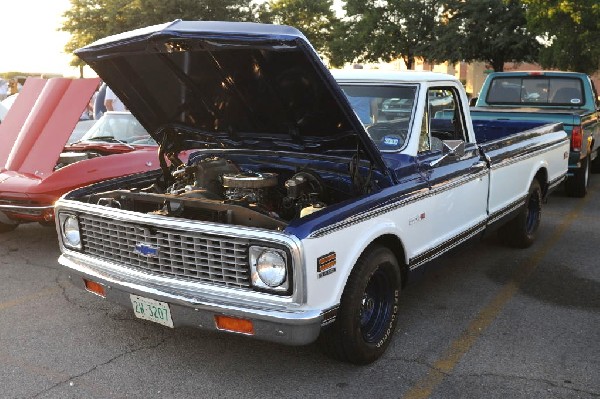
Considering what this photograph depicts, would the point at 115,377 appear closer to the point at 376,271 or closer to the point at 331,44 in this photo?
the point at 376,271

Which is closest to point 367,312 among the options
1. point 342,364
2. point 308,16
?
point 342,364

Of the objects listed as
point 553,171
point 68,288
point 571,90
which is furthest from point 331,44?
point 68,288

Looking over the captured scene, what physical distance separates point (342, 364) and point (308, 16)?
3163 centimetres

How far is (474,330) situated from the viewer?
4.10 metres

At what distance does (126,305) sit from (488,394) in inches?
84.0

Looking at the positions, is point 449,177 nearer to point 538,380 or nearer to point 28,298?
point 538,380

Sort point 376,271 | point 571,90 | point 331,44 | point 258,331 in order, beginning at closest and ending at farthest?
point 258,331
point 376,271
point 571,90
point 331,44

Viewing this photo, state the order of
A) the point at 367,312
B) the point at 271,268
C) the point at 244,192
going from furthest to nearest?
1. the point at 244,192
2. the point at 367,312
3. the point at 271,268

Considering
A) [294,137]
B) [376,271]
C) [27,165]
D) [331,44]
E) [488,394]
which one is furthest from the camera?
[331,44]

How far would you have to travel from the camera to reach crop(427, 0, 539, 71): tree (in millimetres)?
23688

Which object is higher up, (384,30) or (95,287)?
(384,30)

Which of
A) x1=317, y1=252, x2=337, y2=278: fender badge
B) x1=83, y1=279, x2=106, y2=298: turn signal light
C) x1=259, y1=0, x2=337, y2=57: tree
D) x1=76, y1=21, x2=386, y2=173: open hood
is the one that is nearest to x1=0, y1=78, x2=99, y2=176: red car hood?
x1=76, y1=21, x2=386, y2=173: open hood

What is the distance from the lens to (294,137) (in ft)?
13.5

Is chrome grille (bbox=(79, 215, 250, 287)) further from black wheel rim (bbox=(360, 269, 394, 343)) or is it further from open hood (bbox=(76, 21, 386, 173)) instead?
open hood (bbox=(76, 21, 386, 173))
